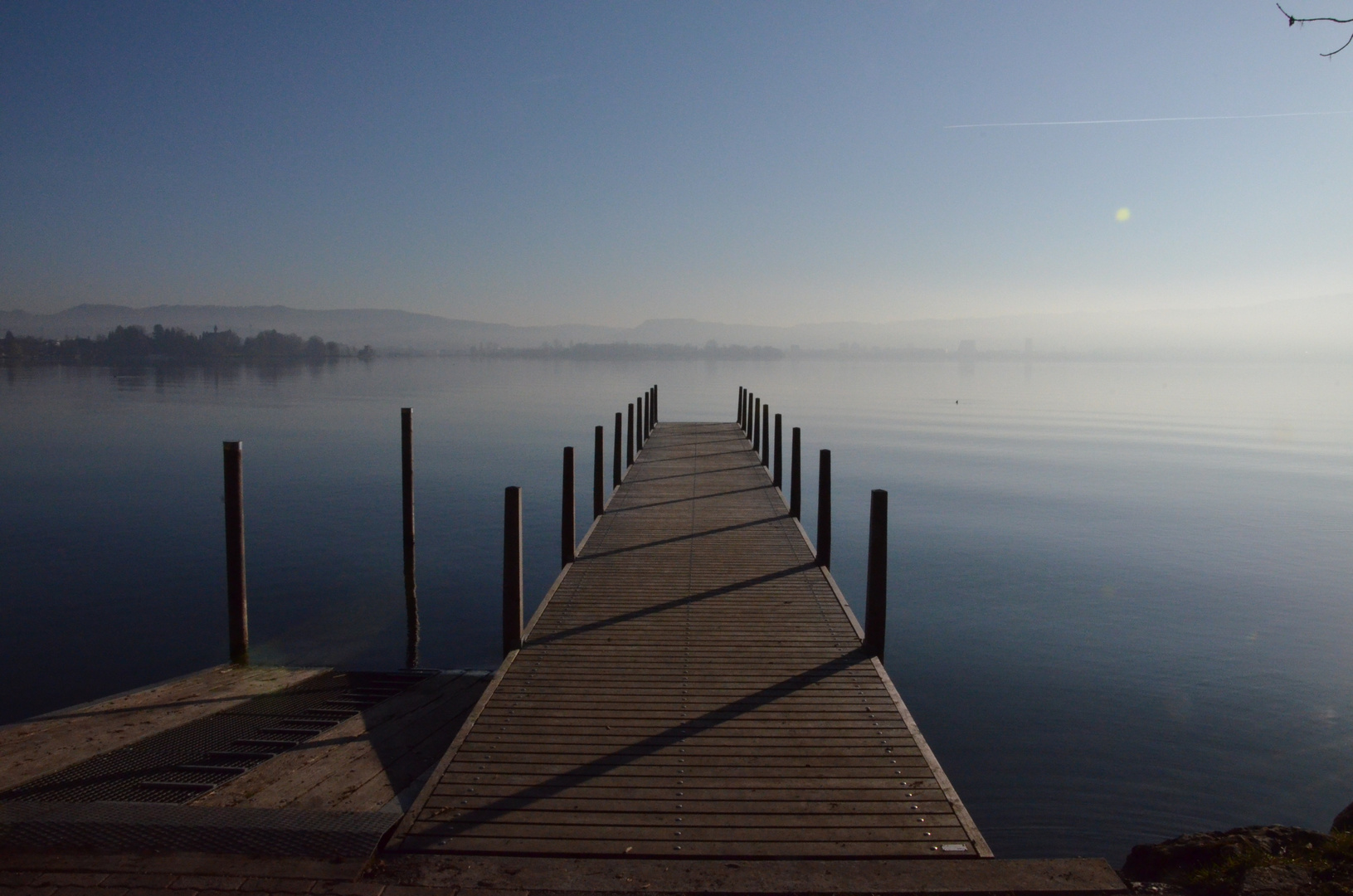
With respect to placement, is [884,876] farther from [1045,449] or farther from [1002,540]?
[1045,449]

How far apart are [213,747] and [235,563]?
3.95 meters

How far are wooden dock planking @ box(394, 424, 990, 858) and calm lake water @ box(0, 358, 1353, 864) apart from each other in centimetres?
297

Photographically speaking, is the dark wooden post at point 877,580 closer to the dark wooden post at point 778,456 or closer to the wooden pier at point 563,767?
the wooden pier at point 563,767

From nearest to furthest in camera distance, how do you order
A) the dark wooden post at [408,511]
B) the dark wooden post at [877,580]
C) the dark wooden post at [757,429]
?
the dark wooden post at [877,580], the dark wooden post at [408,511], the dark wooden post at [757,429]

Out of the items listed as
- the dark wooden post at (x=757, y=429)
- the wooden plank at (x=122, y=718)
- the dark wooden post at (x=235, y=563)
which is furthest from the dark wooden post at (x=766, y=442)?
the wooden plank at (x=122, y=718)

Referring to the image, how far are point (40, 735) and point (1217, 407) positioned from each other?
7497 cm

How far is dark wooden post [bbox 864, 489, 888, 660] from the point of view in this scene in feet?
25.5

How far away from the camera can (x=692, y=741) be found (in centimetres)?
584

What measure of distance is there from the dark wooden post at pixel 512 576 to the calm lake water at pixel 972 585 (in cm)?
492

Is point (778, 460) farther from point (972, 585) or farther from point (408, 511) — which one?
point (408, 511)

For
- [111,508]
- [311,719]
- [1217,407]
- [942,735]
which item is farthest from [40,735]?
[1217,407]

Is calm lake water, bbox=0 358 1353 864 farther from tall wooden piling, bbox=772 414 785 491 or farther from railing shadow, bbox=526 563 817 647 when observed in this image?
railing shadow, bbox=526 563 817 647

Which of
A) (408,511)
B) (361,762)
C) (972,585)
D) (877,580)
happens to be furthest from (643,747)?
(972,585)

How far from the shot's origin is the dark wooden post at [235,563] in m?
11.0
